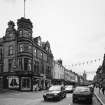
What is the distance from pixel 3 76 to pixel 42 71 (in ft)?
38.4

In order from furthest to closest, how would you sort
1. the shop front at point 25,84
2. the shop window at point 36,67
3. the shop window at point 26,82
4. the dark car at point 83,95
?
1. the shop window at point 36,67
2. the shop window at point 26,82
3. the shop front at point 25,84
4. the dark car at point 83,95

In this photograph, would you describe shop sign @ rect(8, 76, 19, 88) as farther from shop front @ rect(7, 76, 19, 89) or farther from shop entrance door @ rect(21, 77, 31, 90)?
shop entrance door @ rect(21, 77, 31, 90)

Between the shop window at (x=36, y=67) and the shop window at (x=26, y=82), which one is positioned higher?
the shop window at (x=36, y=67)

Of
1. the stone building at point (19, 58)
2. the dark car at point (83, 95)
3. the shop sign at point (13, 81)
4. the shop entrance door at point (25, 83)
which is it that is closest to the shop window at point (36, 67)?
the stone building at point (19, 58)

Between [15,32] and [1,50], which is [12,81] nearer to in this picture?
[1,50]

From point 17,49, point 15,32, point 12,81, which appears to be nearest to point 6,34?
point 15,32

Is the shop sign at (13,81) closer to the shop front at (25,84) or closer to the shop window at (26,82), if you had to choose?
the shop front at (25,84)

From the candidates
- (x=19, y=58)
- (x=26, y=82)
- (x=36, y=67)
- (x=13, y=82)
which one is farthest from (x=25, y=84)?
(x=36, y=67)

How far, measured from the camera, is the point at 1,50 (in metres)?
41.8

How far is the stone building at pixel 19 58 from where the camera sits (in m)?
37.6

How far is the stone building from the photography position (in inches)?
1480

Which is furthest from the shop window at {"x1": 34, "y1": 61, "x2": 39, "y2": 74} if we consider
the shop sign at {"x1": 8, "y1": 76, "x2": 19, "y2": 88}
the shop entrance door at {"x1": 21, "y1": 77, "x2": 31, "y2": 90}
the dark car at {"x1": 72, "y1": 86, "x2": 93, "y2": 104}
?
the dark car at {"x1": 72, "y1": 86, "x2": 93, "y2": 104}

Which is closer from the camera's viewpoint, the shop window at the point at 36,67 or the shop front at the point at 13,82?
the shop front at the point at 13,82

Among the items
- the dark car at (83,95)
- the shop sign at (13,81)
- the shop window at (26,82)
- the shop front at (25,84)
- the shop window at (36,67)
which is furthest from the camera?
the shop window at (36,67)
